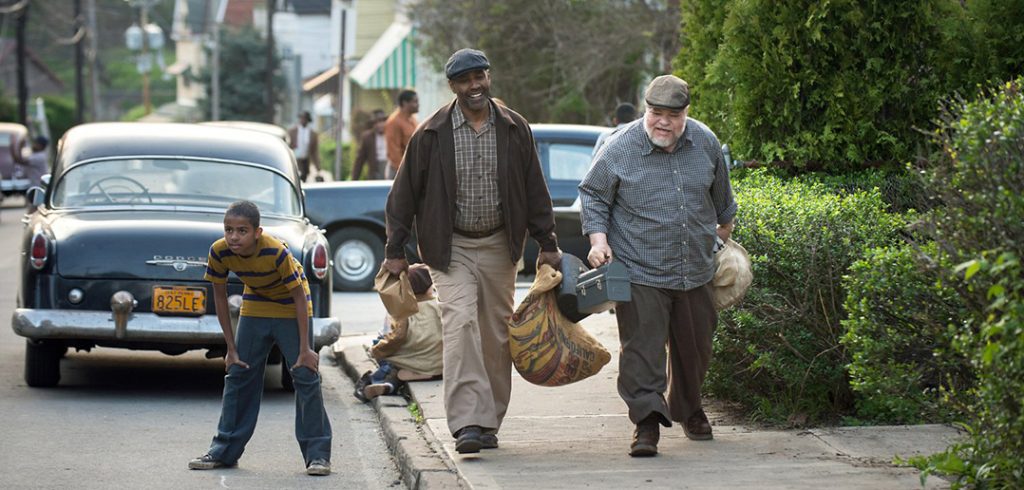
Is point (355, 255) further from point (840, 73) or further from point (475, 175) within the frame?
point (475, 175)

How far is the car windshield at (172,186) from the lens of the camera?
33.4ft

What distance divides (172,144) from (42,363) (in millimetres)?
1970

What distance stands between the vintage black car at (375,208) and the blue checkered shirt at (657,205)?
7452mm

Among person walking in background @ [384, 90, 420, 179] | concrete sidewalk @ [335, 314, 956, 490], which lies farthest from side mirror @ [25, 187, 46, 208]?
person walking in background @ [384, 90, 420, 179]

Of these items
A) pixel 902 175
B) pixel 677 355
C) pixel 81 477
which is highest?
pixel 902 175

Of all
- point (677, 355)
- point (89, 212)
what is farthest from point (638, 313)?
point (89, 212)

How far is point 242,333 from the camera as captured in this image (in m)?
7.21

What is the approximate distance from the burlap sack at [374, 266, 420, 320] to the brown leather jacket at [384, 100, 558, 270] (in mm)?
123

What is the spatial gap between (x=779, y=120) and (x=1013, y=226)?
3.85 meters

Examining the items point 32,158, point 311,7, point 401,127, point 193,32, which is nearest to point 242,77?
point 311,7

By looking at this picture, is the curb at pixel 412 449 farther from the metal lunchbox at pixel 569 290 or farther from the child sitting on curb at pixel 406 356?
the metal lunchbox at pixel 569 290

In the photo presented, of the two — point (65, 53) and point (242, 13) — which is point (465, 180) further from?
point (65, 53)

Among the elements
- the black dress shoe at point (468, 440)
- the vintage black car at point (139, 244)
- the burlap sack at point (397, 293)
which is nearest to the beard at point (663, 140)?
the burlap sack at point (397, 293)

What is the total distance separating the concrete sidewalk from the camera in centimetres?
629
